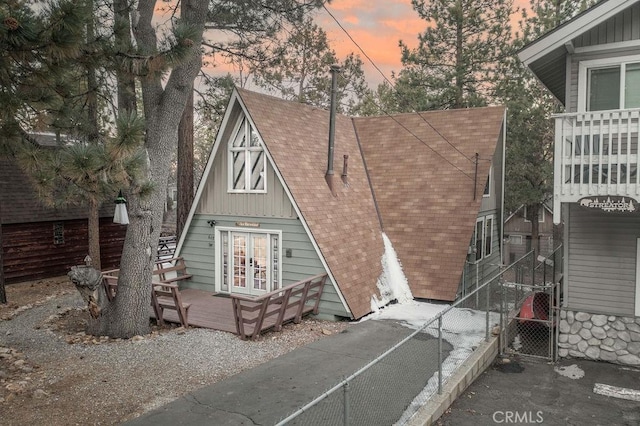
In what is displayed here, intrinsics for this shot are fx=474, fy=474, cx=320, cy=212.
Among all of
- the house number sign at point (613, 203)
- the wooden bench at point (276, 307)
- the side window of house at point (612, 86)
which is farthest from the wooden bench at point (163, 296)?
the side window of house at point (612, 86)

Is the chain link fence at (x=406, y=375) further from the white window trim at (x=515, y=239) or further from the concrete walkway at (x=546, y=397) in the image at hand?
the white window trim at (x=515, y=239)

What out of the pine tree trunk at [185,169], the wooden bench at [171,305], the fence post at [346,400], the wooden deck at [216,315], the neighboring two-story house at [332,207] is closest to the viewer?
the fence post at [346,400]

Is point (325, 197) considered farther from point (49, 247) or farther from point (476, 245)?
point (49, 247)

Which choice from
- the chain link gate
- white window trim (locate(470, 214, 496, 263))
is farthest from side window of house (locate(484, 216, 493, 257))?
the chain link gate

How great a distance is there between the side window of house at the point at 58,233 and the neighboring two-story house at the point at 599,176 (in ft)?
53.6

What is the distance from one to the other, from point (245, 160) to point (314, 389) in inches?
281

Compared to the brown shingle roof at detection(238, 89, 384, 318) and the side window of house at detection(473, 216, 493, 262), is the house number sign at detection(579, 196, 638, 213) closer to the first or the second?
the brown shingle roof at detection(238, 89, 384, 318)

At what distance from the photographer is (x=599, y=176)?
27.3 ft

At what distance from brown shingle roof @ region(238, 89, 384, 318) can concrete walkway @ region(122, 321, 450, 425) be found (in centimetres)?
240

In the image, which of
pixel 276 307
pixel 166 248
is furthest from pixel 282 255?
pixel 166 248

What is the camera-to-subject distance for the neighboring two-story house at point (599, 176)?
27.5 ft

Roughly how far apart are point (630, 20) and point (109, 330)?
11711 millimetres

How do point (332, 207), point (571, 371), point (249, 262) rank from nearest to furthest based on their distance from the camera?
point (571, 371)
point (332, 207)
point (249, 262)

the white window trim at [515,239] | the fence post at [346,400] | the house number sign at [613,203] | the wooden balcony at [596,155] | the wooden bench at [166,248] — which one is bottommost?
the white window trim at [515,239]
